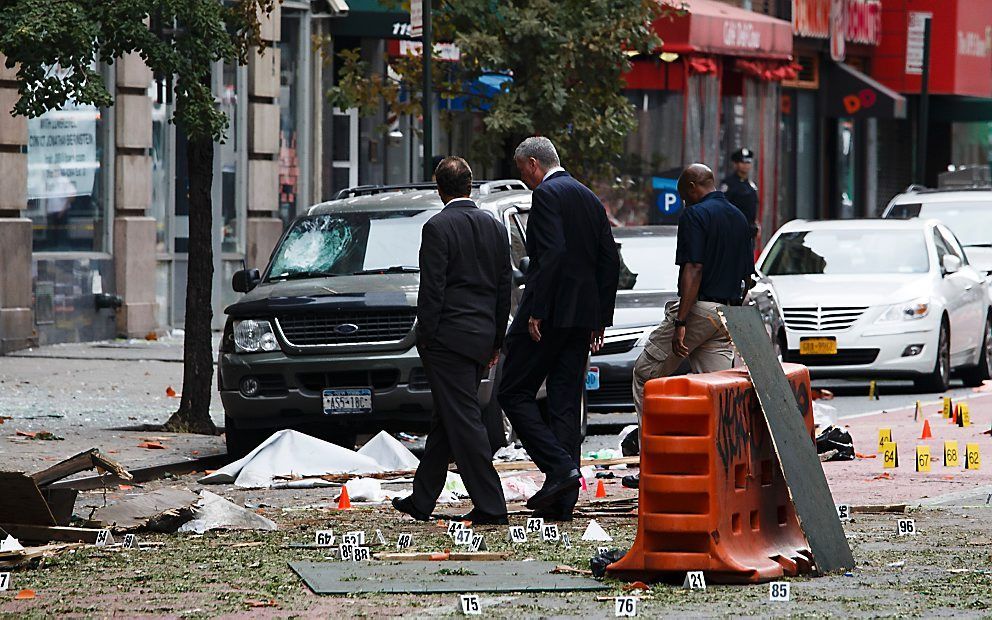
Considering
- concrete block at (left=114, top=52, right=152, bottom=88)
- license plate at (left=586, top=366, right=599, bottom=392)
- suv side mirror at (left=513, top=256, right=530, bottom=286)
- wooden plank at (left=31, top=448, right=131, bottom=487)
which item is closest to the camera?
wooden plank at (left=31, top=448, right=131, bottom=487)

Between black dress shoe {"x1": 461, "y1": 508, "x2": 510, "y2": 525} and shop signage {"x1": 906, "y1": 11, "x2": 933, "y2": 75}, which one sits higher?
shop signage {"x1": 906, "y1": 11, "x2": 933, "y2": 75}

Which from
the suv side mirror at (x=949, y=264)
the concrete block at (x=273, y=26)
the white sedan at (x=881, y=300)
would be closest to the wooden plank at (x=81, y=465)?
the white sedan at (x=881, y=300)


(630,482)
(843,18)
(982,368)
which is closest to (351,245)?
(630,482)

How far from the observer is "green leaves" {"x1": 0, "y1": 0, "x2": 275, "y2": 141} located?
1420 centimetres

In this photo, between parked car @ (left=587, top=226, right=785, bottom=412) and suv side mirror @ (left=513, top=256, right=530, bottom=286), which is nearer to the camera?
suv side mirror @ (left=513, top=256, right=530, bottom=286)

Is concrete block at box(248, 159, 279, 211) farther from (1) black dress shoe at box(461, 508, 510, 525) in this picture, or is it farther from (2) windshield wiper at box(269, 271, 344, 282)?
(1) black dress shoe at box(461, 508, 510, 525)

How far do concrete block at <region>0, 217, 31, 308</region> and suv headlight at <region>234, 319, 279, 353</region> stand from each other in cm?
828

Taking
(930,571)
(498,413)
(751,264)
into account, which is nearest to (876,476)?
(751,264)

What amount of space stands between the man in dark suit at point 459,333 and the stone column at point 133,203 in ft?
45.0

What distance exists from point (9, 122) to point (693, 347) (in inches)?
470

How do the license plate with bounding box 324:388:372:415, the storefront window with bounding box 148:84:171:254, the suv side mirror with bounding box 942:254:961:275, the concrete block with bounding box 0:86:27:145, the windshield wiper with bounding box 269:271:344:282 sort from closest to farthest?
the license plate with bounding box 324:388:372:415 < the windshield wiper with bounding box 269:271:344:282 < the suv side mirror with bounding box 942:254:961:275 < the concrete block with bounding box 0:86:27:145 < the storefront window with bounding box 148:84:171:254

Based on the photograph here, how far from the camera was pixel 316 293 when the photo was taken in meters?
14.3

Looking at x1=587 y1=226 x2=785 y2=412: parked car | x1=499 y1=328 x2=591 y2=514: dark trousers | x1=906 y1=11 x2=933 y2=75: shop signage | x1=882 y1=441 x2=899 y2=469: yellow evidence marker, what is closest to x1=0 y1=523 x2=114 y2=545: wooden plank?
x1=499 y1=328 x2=591 y2=514: dark trousers

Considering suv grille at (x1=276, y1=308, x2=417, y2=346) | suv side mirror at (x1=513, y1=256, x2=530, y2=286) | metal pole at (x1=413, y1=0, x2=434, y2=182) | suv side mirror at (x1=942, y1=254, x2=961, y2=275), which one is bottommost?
suv side mirror at (x1=942, y1=254, x2=961, y2=275)
